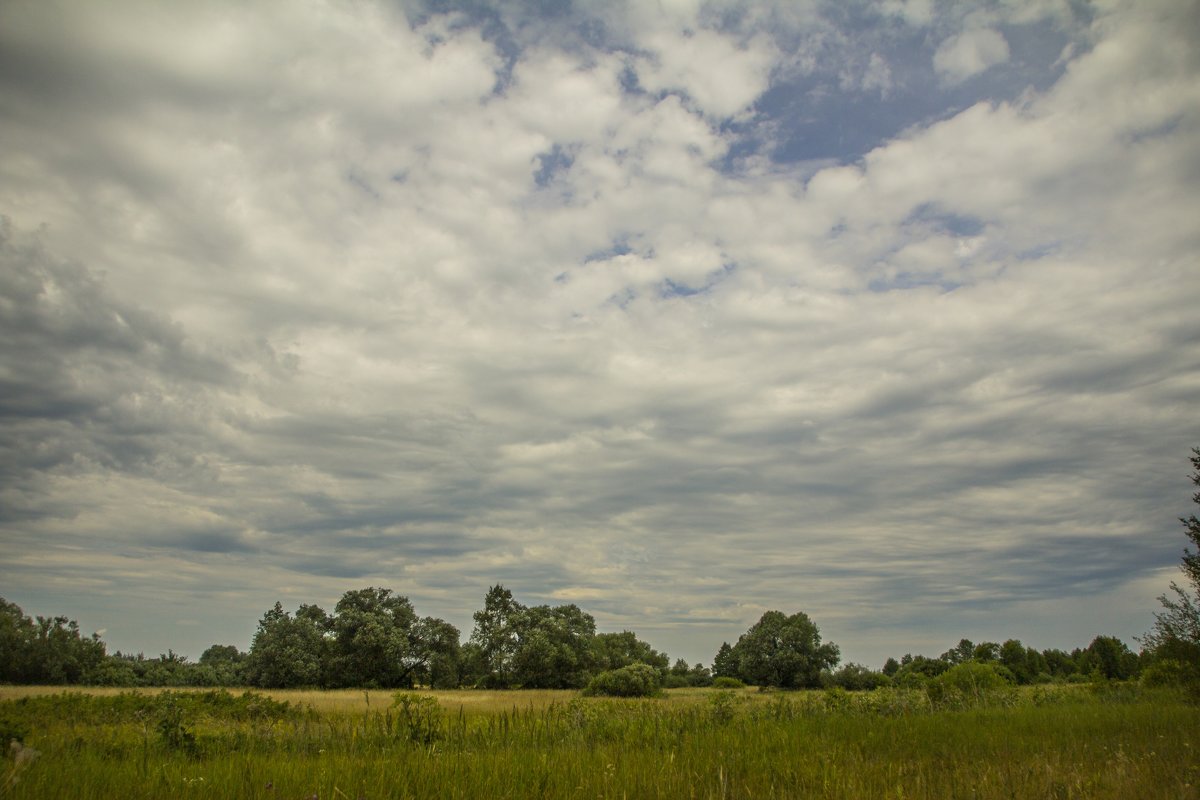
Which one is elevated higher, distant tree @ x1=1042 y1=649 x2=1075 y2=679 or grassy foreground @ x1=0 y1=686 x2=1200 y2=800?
grassy foreground @ x1=0 y1=686 x2=1200 y2=800

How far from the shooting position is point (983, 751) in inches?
380

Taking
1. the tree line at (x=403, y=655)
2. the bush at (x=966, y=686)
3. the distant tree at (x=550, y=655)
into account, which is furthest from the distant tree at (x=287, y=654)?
the bush at (x=966, y=686)

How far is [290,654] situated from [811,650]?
52291mm

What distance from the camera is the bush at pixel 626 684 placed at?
4625 cm

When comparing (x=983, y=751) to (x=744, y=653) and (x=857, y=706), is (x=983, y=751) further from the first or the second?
(x=744, y=653)

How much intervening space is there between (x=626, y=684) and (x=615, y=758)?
4233 centimetres

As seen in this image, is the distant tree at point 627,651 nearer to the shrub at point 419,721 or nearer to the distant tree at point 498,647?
the distant tree at point 498,647

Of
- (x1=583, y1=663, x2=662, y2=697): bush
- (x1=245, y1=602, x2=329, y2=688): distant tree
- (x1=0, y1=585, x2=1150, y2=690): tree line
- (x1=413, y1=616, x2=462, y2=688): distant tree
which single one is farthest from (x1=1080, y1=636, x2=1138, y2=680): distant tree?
(x1=245, y1=602, x2=329, y2=688): distant tree

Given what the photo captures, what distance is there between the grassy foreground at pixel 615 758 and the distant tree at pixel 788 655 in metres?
55.7

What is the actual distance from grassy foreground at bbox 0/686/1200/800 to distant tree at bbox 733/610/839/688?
5569 centimetres

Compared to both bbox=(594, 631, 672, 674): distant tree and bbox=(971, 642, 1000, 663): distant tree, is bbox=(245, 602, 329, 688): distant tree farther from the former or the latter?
bbox=(971, 642, 1000, 663): distant tree

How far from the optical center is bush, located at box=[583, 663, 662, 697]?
152 ft

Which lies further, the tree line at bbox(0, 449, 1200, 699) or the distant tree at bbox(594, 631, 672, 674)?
the distant tree at bbox(594, 631, 672, 674)

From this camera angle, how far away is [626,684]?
46.4 metres
